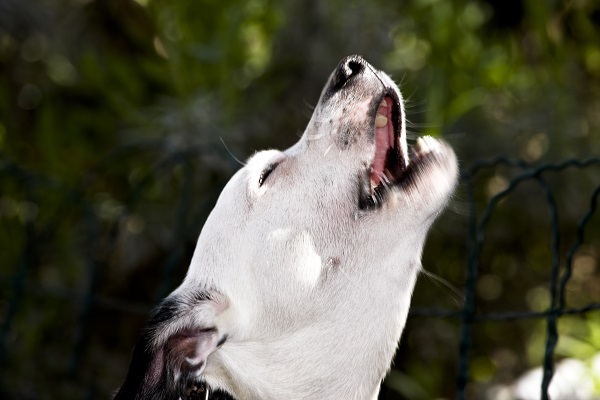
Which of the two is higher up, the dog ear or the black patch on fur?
the black patch on fur

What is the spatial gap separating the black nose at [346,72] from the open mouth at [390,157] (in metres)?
0.13

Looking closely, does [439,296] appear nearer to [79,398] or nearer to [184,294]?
[79,398]

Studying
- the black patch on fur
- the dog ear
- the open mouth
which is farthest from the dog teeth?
the dog ear

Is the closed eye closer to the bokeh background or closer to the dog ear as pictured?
the dog ear

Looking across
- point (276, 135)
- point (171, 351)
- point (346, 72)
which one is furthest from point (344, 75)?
point (276, 135)

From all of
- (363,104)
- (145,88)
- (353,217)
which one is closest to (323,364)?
(353,217)

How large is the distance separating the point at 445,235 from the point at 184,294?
3.41 meters

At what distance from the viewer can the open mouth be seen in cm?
267

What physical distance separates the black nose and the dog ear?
0.79 metres

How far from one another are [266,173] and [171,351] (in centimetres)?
66

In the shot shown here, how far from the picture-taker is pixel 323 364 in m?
2.62

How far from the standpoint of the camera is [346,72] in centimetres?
279

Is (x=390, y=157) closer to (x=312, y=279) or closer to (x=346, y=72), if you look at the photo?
(x=346, y=72)

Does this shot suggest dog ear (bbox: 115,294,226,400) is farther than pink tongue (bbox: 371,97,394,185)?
No
